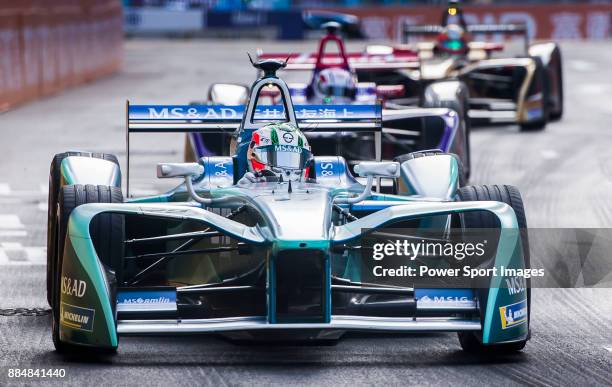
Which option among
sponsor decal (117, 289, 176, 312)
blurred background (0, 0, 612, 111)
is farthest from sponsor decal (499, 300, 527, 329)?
blurred background (0, 0, 612, 111)

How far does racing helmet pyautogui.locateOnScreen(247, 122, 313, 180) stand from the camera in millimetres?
9203

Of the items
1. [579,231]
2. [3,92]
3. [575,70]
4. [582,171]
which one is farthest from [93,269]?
[575,70]

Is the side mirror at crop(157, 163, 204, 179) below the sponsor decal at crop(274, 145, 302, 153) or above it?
below

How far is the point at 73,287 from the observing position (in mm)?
7754

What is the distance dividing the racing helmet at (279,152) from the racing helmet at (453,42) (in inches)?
509

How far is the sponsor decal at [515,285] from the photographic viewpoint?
7.89m

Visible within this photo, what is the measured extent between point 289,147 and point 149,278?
1.21 meters

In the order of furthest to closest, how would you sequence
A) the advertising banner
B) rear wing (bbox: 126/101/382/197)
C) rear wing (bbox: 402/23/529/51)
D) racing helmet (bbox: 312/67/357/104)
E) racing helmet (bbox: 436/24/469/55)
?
the advertising banner
racing helmet (bbox: 436/24/469/55)
rear wing (bbox: 402/23/529/51)
racing helmet (bbox: 312/67/357/104)
rear wing (bbox: 126/101/382/197)

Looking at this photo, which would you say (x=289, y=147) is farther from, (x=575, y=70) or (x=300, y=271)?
(x=575, y=70)

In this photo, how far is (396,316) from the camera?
26.0 ft

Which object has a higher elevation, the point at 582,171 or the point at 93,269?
the point at 93,269

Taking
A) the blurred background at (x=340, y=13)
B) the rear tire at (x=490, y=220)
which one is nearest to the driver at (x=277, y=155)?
the rear tire at (x=490, y=220)

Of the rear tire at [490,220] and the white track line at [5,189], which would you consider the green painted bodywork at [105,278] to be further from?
the white track line at [5,189]

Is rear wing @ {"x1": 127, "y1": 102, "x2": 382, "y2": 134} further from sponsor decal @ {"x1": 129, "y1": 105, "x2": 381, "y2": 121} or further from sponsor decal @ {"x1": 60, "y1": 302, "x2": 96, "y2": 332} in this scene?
sponsor decal @ {"x1": 60, "y1": 302, "x2": 96, "y2": 332}
